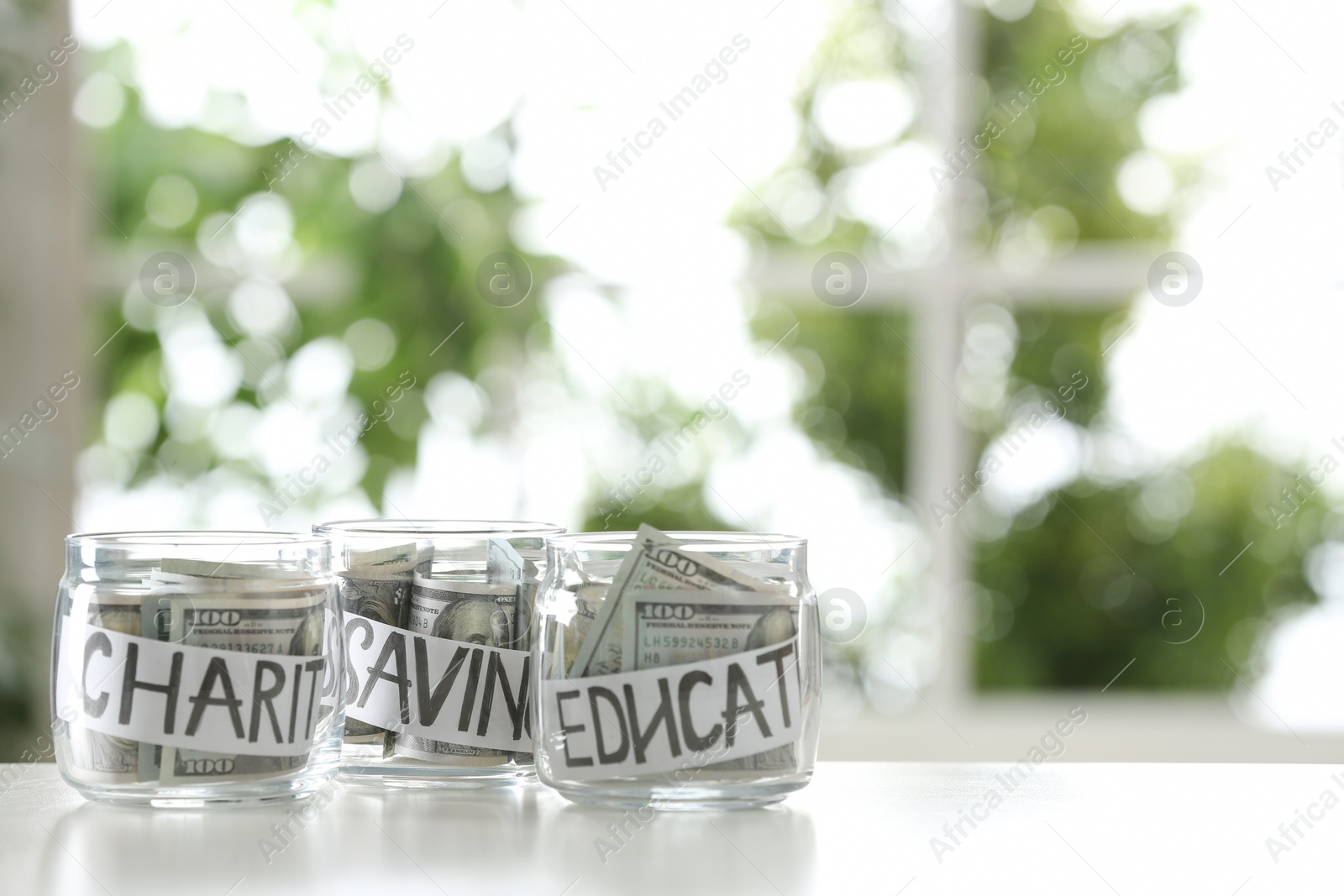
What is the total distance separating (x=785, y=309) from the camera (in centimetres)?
275

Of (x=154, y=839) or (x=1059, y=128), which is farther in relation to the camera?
(x=1059, y=128)

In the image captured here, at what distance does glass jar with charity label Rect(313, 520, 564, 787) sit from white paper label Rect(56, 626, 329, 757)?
2.4 inches

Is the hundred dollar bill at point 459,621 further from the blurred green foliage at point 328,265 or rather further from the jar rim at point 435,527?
the blurred green foliage at point 328,265

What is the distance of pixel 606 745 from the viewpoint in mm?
642

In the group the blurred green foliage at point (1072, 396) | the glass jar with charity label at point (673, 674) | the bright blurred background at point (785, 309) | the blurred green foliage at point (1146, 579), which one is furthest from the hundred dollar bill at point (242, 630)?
the blurred green foliage at point (1146, 579)

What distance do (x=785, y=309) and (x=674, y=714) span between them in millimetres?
2185

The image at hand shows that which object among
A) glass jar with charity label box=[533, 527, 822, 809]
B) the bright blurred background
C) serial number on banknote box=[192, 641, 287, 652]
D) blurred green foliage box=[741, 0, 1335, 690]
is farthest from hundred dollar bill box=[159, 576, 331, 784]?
blurred green foliage box=[741, 0, 1335, 690]

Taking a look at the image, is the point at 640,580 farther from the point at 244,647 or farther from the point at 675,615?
the point at 244,647

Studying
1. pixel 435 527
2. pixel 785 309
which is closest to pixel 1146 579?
pixel 785 309

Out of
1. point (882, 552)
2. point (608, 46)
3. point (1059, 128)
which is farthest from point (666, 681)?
point (1059, 128)

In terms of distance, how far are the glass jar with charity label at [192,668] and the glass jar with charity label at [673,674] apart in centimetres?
12

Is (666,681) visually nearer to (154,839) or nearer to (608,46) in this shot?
(154,839)

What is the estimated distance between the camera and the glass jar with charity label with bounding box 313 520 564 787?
0.69 m

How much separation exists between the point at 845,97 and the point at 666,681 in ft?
7.72
